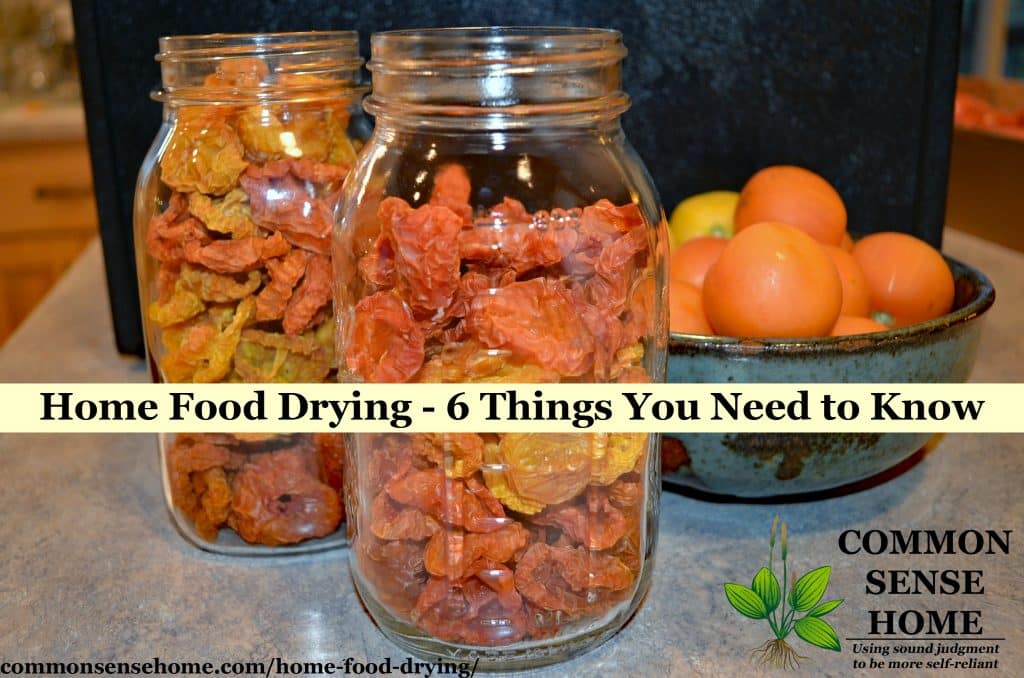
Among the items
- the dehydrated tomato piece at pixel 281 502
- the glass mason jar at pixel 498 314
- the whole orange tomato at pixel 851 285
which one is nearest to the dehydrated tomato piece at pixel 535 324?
the glass mason jar at pixel 498 314

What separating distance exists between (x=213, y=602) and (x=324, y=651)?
3.8 inches

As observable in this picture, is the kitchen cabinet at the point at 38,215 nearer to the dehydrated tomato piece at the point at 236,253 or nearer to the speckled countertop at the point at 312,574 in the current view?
the speckled countertop at the point at 312,574

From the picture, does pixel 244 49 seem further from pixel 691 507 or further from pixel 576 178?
pixel 691 507

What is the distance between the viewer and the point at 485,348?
54 cm

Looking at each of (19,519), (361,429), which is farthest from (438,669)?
(19,519)

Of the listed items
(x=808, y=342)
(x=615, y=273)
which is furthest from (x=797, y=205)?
(x=615, y=273)

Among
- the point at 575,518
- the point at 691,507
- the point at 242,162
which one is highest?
the point at 242,162

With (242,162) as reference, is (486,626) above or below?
below

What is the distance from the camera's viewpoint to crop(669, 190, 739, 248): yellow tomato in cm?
91

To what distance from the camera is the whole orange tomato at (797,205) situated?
815 mm

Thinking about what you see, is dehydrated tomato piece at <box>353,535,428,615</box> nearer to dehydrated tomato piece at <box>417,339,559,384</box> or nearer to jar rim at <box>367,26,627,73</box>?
dehydrated tomato piece at <box>417,339,559,384</box>

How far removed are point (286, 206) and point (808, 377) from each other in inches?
13.9

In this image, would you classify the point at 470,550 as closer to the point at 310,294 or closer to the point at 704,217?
the point at 310,294

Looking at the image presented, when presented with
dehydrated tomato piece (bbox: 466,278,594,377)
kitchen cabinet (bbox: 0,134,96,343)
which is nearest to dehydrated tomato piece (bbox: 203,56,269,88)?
dehydrated tomato piece (bbox: 466,278,594,377)
